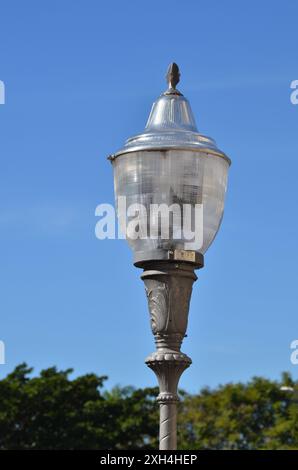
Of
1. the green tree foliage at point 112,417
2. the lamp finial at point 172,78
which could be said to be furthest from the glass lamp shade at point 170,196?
the green tree foliage at point 112,417

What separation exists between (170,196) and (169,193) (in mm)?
22

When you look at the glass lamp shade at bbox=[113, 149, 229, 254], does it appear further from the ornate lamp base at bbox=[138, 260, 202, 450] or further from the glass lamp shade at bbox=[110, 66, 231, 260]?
the ornate lamp base at bbox=[138, 260, 202, 450]

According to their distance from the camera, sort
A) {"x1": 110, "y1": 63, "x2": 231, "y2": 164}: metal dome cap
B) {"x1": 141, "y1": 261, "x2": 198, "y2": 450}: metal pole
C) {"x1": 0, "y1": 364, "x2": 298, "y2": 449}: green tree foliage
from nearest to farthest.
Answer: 1. {"x1": 141, "y1": 261, "x2": 198, "y2": 450}: metal pole
2. {"x1": 110, "y1": 63, "x2": 231, "y2": 164}: metal dome cap
3. {"x1": 0, "y1": 364, "x2": 298, "y2": 449}: green tree foliage

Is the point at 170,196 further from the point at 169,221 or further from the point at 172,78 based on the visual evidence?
the point at 172,78

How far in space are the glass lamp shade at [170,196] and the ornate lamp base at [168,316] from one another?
0.16 metres

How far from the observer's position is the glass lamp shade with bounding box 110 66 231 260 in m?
8.05

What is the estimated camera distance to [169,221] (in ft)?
26.4

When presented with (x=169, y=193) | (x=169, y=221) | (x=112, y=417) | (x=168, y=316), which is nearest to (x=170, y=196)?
Result: (x=169, y=193)

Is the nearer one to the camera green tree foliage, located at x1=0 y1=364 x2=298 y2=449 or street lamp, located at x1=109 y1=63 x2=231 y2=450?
street lamp, located at x1=109 y1=63 x2=231 y2=450

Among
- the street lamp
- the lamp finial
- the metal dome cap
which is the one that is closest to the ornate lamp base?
the street lamp
